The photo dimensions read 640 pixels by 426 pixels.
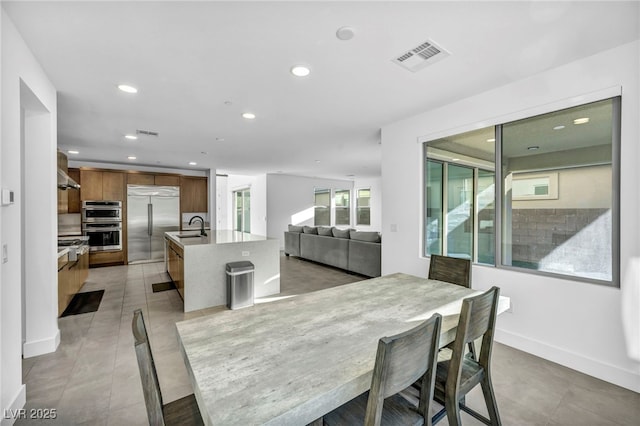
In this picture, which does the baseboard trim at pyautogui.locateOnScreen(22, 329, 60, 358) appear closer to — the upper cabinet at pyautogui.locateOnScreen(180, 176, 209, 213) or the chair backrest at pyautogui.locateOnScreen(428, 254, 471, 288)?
the chair backrest at pyautogui.locateOnScreen(428, 254, 471, 288)

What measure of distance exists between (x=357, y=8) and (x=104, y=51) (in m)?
1.97

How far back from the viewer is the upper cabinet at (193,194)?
7.43m

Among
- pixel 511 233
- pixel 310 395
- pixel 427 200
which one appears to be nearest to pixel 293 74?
pixel 427 200

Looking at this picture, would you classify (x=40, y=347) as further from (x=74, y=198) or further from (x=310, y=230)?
(x=310, y=230)

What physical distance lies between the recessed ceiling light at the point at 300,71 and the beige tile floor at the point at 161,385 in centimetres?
271

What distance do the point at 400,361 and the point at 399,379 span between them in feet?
0.27

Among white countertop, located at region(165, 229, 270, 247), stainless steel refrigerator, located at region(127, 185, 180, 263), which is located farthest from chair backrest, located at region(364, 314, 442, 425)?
stainless steel refrigerator, located at region(127, 185, 180, 263)

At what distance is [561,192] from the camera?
260 cm

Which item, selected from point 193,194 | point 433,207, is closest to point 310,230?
point 193,194

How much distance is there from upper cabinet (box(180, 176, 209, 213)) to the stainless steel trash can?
14.6ft

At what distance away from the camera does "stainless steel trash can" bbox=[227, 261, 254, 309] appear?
144 inches

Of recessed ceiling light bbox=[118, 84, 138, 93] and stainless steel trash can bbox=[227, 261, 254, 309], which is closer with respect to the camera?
recessed ceiling light bbox=[118, 84, 138, 93]

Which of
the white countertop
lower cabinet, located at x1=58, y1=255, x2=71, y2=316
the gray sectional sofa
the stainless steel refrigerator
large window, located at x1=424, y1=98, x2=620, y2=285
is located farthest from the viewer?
the stainless steel refrigerator

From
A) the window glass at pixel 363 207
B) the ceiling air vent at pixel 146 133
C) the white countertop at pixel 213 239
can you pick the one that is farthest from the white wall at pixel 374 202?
the ceiling air vent at pixel 146 133
